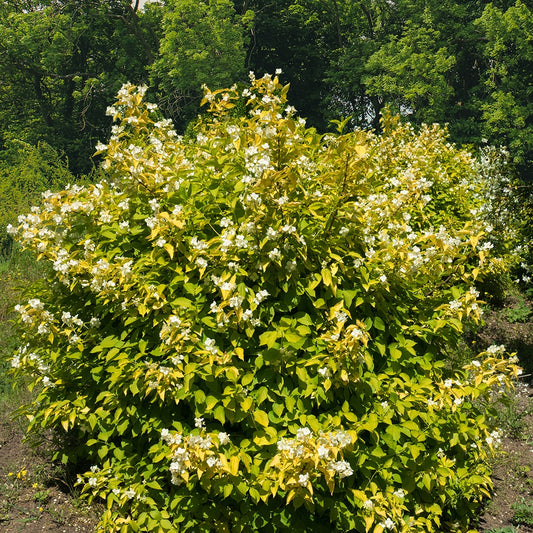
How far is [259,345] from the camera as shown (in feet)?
9.58

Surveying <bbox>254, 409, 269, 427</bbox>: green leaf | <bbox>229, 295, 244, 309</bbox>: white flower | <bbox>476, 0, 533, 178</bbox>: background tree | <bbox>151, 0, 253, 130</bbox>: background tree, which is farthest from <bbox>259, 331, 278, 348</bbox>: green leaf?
<bbox>151, 0, 253, 130</bbox>: background tree

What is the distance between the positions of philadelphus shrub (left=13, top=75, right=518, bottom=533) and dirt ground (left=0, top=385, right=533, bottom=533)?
342 mm

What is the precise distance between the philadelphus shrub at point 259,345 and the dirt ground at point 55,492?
0.34m

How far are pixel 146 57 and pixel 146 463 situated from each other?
2678cm

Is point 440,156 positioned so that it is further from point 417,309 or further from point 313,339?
point 313,339

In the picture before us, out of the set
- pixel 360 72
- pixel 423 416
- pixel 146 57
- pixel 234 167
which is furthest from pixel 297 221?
pixel 146 57

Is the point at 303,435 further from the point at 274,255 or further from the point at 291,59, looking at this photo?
the point at 291,59

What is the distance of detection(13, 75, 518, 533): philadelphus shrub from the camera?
276cm

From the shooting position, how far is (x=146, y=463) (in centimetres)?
316

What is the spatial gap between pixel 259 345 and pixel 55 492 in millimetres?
2133

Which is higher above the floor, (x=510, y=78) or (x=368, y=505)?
(x=510, y=78)

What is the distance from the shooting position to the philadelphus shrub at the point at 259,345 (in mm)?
2756

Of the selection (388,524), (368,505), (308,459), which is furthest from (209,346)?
(388,524)

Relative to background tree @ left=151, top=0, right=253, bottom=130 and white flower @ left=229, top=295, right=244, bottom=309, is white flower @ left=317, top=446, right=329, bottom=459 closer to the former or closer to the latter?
white flower @ left=229, top=295, right=244, bottom=309
